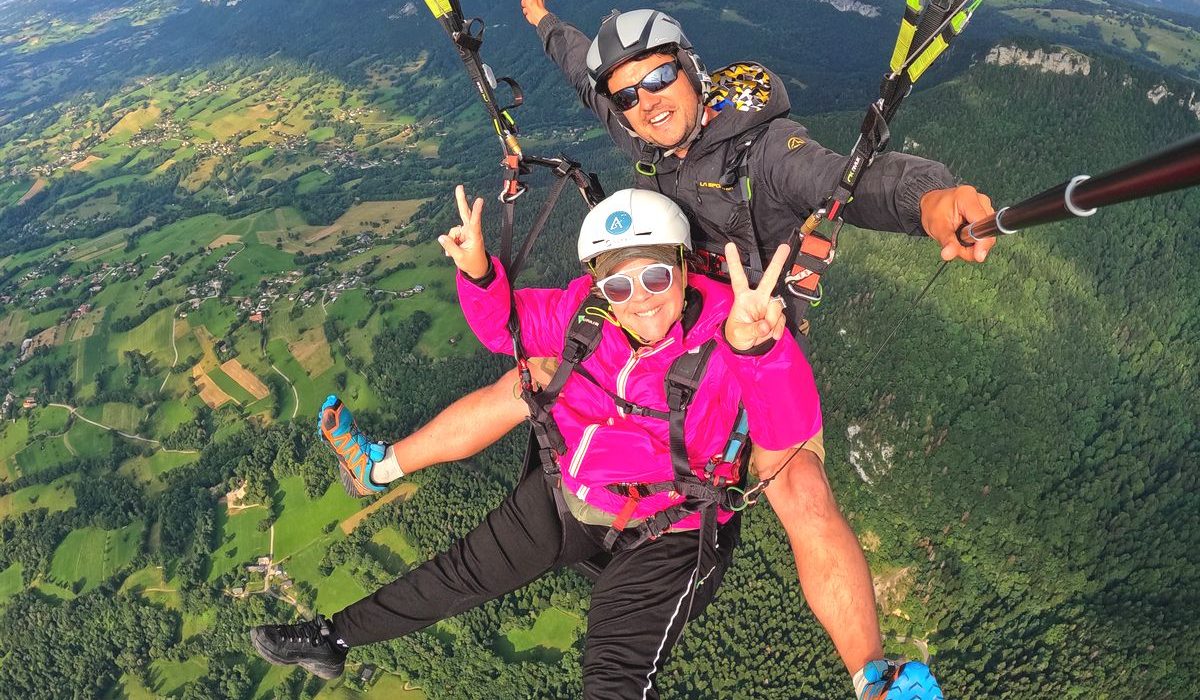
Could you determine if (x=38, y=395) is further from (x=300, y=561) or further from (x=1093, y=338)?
(x=1093, y=338)

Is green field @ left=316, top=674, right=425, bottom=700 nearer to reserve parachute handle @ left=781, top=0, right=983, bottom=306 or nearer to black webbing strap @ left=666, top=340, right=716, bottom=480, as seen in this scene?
black webbing strap @ left=666, top=340, right=716, bottom=480

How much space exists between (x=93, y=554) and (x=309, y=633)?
74.7 metres

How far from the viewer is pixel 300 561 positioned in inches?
2173

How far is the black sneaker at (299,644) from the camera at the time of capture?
5672 mm

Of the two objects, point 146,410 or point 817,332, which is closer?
point 817,332

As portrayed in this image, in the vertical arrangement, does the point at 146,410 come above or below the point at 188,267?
below

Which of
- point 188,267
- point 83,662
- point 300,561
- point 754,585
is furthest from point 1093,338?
point 188,267

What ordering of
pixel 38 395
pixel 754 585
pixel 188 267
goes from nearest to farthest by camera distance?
pixel 754 585
pixel 38 395
pixel 188 267

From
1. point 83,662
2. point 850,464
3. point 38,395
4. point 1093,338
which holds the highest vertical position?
point 1093,338

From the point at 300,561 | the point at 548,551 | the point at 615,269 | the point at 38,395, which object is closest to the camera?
the point at 615,269

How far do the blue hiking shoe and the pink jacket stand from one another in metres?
2.03

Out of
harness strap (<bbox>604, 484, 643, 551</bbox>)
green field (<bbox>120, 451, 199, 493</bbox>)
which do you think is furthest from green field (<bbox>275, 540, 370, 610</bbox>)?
harness strap (<bbox>604, 484, 643, 551</bbox>)

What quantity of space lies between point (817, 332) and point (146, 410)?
7163 centimetres

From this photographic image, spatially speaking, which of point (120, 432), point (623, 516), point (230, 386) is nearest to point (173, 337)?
point (120, 432)
